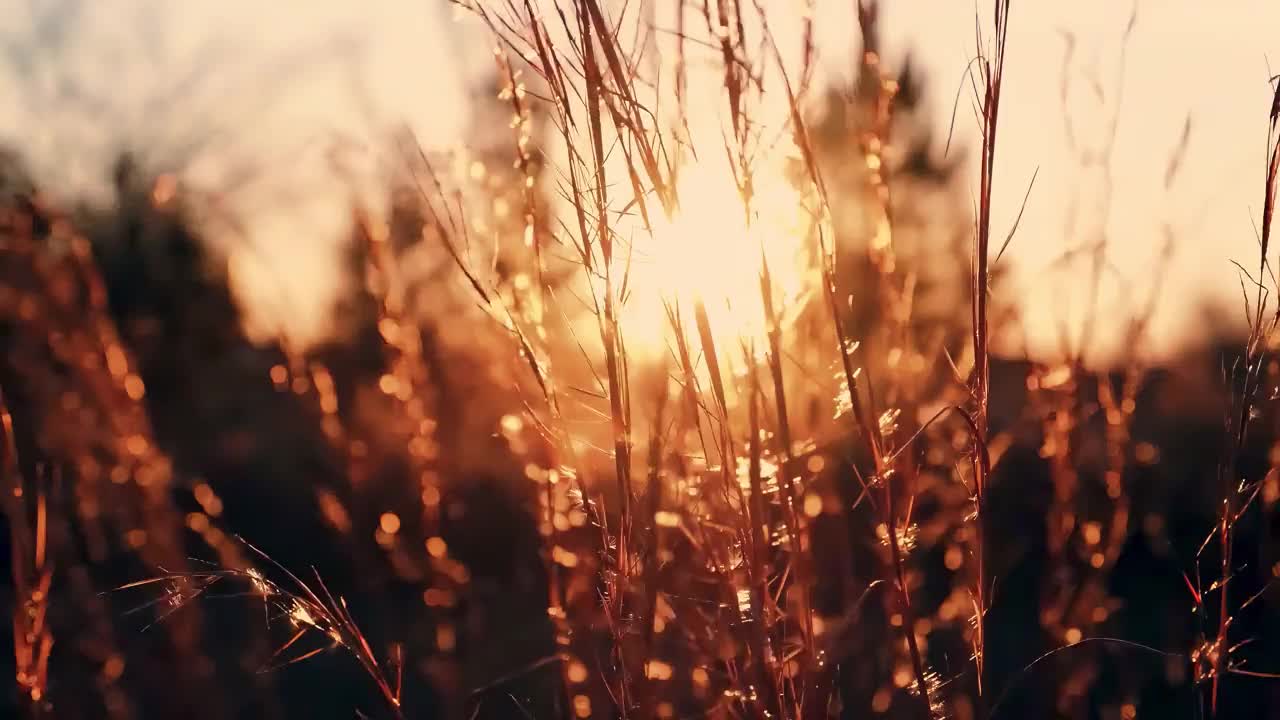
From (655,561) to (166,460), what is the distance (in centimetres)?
144

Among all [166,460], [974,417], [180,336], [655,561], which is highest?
[974,417]

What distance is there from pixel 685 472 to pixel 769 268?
0.78 ft

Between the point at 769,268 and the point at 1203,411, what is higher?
the point at 769,268

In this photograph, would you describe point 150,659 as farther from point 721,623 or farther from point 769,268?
point 769,268

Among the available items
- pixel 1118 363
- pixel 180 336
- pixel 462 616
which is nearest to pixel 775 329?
pixel 1118 363

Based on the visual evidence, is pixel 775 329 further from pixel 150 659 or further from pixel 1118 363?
pixel 150 659

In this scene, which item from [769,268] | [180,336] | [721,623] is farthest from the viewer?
[180,336]

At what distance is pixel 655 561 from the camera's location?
1.02 meters

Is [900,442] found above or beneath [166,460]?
above

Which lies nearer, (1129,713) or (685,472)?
(685,472)

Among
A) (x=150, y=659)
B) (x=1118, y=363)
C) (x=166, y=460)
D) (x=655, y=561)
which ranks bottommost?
(x=150, y=659)

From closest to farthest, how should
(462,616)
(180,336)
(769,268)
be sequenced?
(769,268) < (462,616) < (180,336)

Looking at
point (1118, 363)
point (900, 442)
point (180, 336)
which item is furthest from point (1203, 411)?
point (180, 336)

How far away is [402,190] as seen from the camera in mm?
1803
